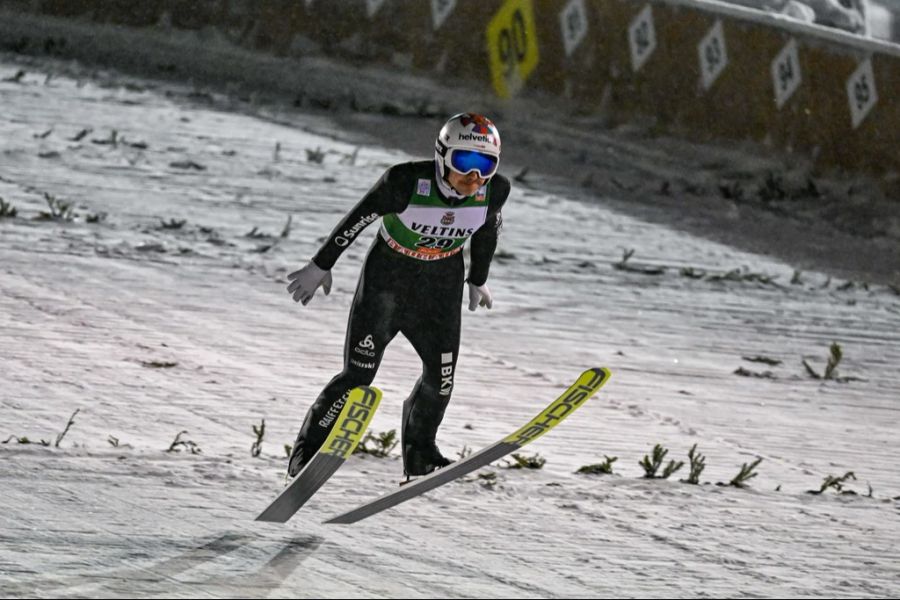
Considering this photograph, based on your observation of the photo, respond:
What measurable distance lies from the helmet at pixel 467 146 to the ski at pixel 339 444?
2.70 feet

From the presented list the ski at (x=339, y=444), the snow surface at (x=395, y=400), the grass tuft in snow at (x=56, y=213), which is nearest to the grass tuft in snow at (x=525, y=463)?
the snow surface at (x=395, y=400)

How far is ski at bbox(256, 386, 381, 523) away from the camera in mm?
5816

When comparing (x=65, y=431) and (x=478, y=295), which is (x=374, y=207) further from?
(x=65, y=431)

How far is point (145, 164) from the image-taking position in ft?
47.9

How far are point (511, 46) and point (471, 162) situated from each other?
13295mm

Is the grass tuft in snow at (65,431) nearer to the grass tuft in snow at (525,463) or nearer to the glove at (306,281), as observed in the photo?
the glove at (306,281)

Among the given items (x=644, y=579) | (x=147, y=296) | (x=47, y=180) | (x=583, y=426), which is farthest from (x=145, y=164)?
(x=644, y=579)

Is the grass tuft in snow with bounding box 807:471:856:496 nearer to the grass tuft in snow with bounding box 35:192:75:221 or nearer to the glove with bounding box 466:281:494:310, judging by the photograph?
the glove with bounding box 466:281:494:310

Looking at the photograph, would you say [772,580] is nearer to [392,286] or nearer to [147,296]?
[392,286]

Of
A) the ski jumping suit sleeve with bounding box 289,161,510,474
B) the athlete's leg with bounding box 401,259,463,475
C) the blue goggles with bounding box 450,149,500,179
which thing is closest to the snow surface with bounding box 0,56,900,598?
the athlete's leg with bounding box 401,259,463,475

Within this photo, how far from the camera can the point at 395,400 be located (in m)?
8.12

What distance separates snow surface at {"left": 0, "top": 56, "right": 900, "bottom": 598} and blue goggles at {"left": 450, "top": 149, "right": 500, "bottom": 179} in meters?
1.24

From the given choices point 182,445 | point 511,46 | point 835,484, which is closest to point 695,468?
point 835,484

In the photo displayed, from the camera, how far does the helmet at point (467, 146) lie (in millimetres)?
5738
